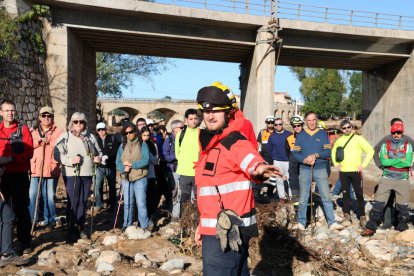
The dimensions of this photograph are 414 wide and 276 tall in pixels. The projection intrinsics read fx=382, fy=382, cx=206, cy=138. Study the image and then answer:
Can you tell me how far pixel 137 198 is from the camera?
6.25 meters

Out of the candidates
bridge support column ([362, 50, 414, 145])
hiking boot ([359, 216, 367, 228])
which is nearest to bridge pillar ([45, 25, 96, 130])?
hiking boot ([359, 216, 367, 228])

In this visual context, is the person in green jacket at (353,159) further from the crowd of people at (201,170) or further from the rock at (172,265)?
the rock at (172,265)

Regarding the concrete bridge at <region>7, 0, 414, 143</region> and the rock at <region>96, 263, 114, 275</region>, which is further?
the concrete bridge at <region>7, 0, 414, 143</region>

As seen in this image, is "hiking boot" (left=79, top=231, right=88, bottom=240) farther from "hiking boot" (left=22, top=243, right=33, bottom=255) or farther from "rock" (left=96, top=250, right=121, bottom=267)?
"rock" (left=96, top=250, right=121, bottom=267)

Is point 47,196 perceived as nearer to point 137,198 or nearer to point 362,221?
point 137,198

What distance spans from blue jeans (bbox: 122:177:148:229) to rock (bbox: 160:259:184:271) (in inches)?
62.7

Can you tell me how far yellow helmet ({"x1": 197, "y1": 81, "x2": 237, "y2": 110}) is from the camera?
2650 mm

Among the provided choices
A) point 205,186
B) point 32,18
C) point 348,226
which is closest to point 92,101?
point 32,18

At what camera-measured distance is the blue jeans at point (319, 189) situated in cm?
666

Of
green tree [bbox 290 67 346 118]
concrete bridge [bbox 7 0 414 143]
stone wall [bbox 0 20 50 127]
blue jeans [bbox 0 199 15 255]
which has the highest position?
green tree [bbox 290 67 346 118]

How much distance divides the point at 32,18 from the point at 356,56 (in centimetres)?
1727

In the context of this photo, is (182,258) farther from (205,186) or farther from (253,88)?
(253,88)

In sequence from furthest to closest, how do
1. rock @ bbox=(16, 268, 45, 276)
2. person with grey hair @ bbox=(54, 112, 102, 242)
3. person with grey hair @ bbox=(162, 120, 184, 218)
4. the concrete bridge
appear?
1. the concrete bridge
2. person with grey hair @ bbox=(162, 120, 184, 218)
3. person with grey hair @ bbox=(54, 112, 102, 242)
4. rock @ bbox=(16, 268, 45, 276)

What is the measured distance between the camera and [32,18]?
13.4 m
